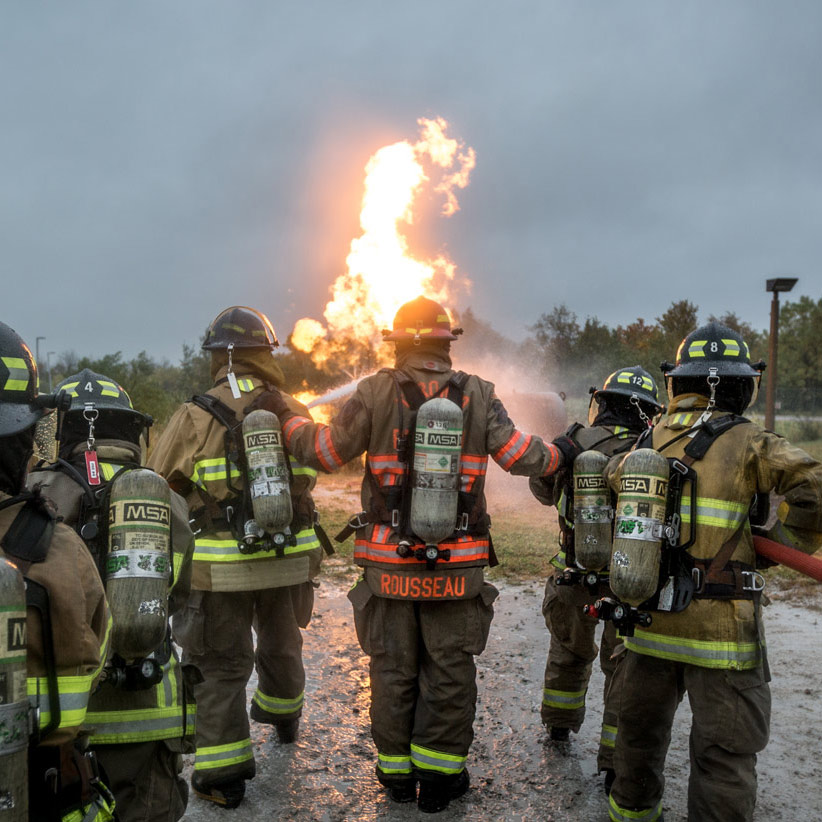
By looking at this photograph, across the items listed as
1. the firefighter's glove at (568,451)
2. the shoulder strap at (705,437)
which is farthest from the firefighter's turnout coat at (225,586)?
the shoulder strap at (705,437)

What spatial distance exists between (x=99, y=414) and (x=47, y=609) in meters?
1.59

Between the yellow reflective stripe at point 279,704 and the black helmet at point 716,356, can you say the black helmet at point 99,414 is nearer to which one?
the yellow reflective stripe at point 279,704

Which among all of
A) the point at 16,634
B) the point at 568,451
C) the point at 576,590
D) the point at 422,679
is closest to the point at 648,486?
the point at 568,451

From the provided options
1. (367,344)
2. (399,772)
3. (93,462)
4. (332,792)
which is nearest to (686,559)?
(399,772)

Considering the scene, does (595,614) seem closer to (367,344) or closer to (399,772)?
(399,772)

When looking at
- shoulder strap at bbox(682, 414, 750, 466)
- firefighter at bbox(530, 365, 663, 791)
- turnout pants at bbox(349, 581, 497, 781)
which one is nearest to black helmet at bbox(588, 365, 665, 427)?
firefighter at bbox(530, 365, 663, 791)

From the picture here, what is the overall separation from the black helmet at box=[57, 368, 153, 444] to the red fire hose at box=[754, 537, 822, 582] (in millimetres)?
2808

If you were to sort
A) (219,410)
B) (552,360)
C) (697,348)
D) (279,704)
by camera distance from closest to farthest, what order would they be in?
Result: (697,348)
(219,410)
(279,704)
(552,360)

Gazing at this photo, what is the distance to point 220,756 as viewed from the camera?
4.05 m

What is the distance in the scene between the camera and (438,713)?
4055 millimetres

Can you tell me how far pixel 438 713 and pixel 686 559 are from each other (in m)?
A: 1.60

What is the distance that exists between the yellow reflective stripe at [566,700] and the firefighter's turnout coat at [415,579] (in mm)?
802

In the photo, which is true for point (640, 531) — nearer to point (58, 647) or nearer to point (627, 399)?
point (627, 399)

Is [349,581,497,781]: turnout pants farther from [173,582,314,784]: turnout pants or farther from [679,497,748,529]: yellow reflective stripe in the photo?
[679,497,748,529]: yellow reflective stripe
